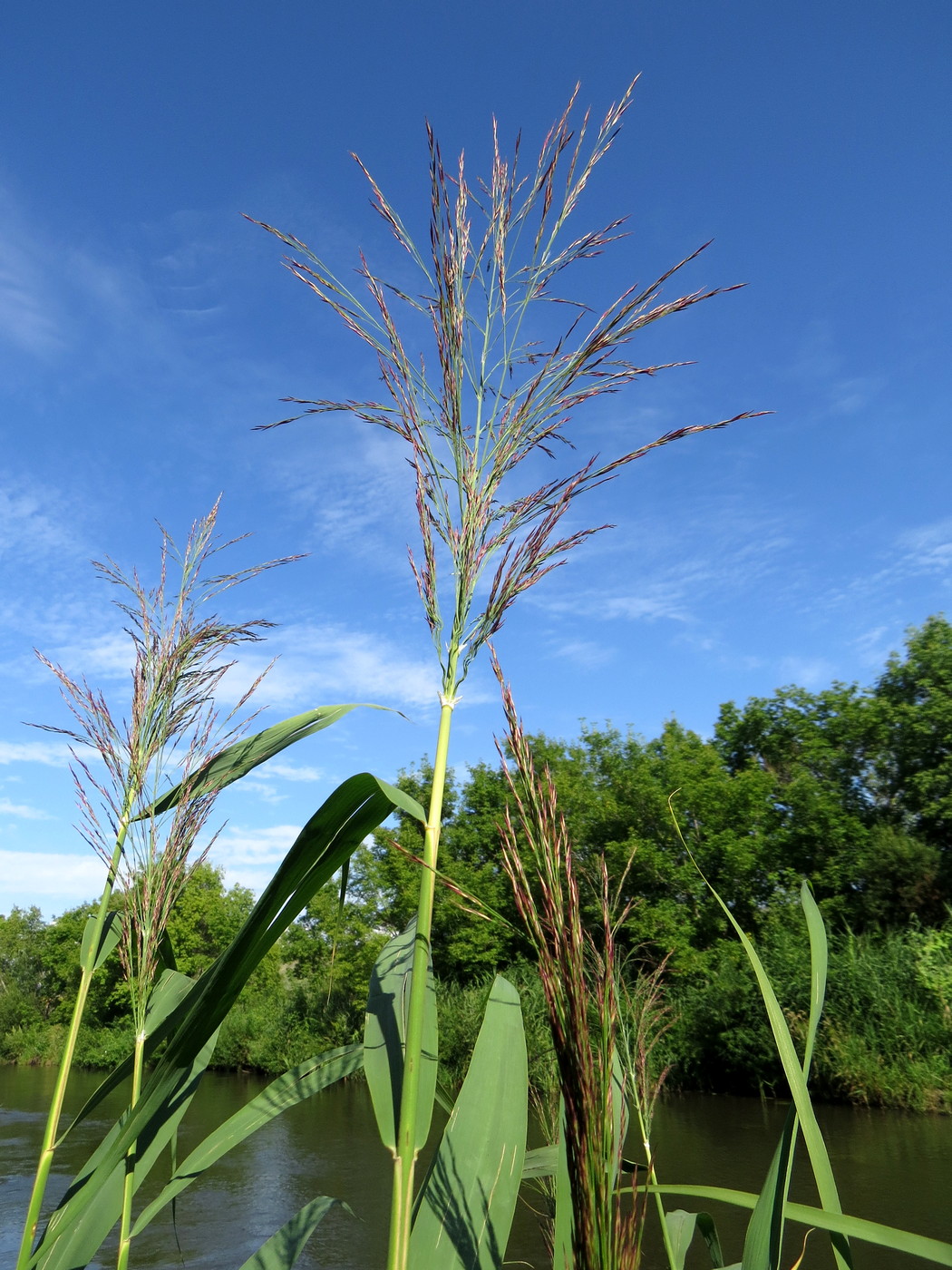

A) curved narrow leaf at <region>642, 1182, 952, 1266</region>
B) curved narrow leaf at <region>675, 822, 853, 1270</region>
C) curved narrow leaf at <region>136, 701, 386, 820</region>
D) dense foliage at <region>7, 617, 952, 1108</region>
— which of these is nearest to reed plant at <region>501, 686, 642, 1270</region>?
curved narrow leaf at <region>642, 1182, 952, 1266</region>

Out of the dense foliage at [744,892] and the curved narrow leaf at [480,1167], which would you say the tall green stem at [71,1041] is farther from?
the dense foliage at [744,892]

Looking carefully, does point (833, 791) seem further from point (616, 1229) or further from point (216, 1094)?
point (616, 1229)

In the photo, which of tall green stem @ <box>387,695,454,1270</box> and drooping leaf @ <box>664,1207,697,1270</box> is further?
drooping leaf @ <box>664,1207,697,1270</box>

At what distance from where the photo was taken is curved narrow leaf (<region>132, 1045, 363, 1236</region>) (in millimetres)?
1512

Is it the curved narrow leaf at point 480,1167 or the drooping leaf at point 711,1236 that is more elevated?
the curved narrow leaf at point 480,1167

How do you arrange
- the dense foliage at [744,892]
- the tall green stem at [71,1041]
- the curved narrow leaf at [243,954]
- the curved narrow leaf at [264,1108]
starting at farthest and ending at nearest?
the dense foliage at [744,892]
the tall green stem at [71,1041]
the curved narrow leaf at [264,1108]
the curved narrow leaf at [243,954]

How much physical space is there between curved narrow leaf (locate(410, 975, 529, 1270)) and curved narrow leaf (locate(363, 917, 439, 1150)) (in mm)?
59

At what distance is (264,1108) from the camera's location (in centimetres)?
149

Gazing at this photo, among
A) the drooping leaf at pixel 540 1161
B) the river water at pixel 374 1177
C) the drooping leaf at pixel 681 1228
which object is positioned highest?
the drooping leaf at pixel 540 1161

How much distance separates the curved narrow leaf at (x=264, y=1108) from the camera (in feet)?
4.96

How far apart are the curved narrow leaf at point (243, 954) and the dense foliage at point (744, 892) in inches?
642

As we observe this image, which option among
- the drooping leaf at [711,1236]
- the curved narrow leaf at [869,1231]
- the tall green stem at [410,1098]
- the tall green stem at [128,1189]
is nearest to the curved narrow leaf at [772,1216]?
the curved narrow leaf at [869,1231]

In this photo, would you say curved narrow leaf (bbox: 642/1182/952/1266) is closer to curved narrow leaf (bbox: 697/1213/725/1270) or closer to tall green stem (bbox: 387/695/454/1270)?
tall green stem (bbox: 387/695/454/1270)

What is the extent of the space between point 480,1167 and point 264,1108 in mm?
511
